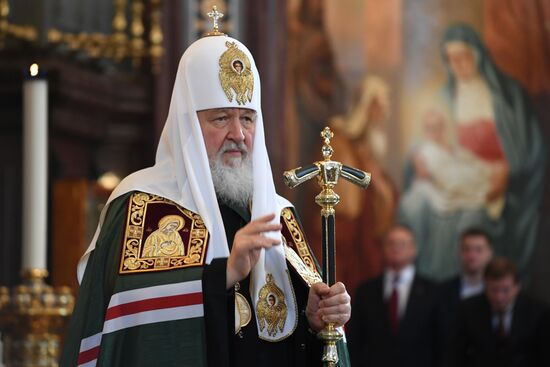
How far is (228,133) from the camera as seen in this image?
17.2 ft

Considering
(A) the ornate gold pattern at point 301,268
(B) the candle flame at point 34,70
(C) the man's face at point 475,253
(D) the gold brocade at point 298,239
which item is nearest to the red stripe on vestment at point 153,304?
(A) the ornate gold pattern at point 301,268

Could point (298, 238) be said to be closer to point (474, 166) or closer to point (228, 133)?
point (228, 133)

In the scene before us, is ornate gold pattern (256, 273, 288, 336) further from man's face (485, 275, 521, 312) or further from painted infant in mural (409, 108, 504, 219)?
painted infant in mural (409, 108, 504, 219)

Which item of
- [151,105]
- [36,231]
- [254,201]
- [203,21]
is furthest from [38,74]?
[203,21]

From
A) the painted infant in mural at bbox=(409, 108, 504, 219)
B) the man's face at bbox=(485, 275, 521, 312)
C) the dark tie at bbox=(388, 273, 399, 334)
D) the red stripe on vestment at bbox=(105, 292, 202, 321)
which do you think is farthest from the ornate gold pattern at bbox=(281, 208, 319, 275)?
the painted infant in mural at bbox=(409, 108, 504, 219)

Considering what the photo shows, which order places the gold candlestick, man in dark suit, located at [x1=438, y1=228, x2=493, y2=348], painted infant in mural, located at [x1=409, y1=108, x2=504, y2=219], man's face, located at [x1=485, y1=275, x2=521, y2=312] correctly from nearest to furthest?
1. the gold candlestick
2. man's face, located at [x1=485, y1=275, x2=521, y2=312]
3. man in dark suit, located at [x1=438, y1=228, x2=493, y2=348]
4. painted infant in mural, located at [x1=409, y1=108, x2=504, y2=219]

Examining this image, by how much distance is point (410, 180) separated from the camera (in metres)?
14.0

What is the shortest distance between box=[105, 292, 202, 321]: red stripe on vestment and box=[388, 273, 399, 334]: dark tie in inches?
252

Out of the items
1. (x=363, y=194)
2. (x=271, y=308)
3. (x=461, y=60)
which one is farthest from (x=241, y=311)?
(x=461, y=60)

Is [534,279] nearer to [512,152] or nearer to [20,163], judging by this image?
[512,152]

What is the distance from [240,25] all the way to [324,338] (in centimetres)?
635

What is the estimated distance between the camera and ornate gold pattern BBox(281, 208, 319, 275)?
213 inches

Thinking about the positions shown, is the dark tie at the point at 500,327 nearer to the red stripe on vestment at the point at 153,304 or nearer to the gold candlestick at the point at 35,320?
the gold candlestick at the point at 35,320

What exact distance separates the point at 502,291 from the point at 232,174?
18.2 feet
